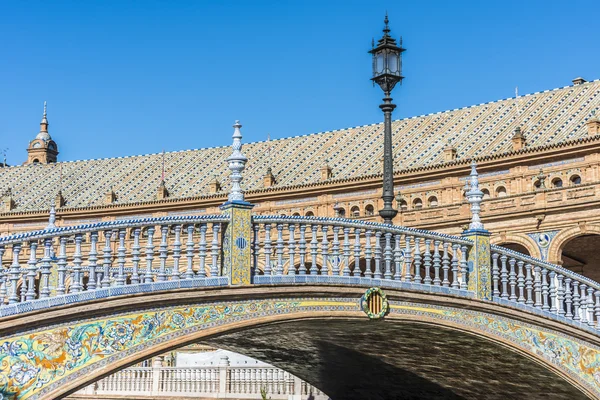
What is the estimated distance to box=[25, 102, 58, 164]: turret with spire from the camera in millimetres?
65438

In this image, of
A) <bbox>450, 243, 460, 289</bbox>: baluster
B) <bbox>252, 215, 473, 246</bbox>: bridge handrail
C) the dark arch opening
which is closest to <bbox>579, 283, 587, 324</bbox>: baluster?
<bbox>252, 215, 473, 246</bbox>: bridge handrail

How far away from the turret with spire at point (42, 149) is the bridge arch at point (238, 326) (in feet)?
179

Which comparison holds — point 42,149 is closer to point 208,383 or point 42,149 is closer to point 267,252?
point 208,383

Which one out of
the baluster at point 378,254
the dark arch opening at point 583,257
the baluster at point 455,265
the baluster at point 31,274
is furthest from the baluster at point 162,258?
the dark arch opening at point 583,257

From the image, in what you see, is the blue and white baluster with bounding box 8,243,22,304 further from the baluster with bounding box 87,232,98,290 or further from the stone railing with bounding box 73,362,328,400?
the stone railing with bounding box 73,362,328,400

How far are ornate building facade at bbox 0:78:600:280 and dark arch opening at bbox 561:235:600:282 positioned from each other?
0.05 meters

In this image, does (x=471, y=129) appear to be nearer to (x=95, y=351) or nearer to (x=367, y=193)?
(x=367, y=193)

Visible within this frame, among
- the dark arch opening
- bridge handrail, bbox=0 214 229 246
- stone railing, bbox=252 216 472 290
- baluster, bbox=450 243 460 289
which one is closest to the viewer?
bridge handrail, bbox=0 214 229 246

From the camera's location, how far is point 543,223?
91.8ft

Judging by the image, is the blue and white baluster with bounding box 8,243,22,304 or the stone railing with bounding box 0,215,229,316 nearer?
the blue and white baluster with bounding box 8,243,22,304

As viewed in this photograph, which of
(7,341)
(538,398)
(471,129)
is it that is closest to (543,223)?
(471,129)

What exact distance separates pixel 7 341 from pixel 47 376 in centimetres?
44

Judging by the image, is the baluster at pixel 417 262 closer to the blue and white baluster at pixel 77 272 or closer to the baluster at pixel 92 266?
the baluster at pixel 92 266

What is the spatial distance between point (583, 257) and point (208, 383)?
1146 centimetres
